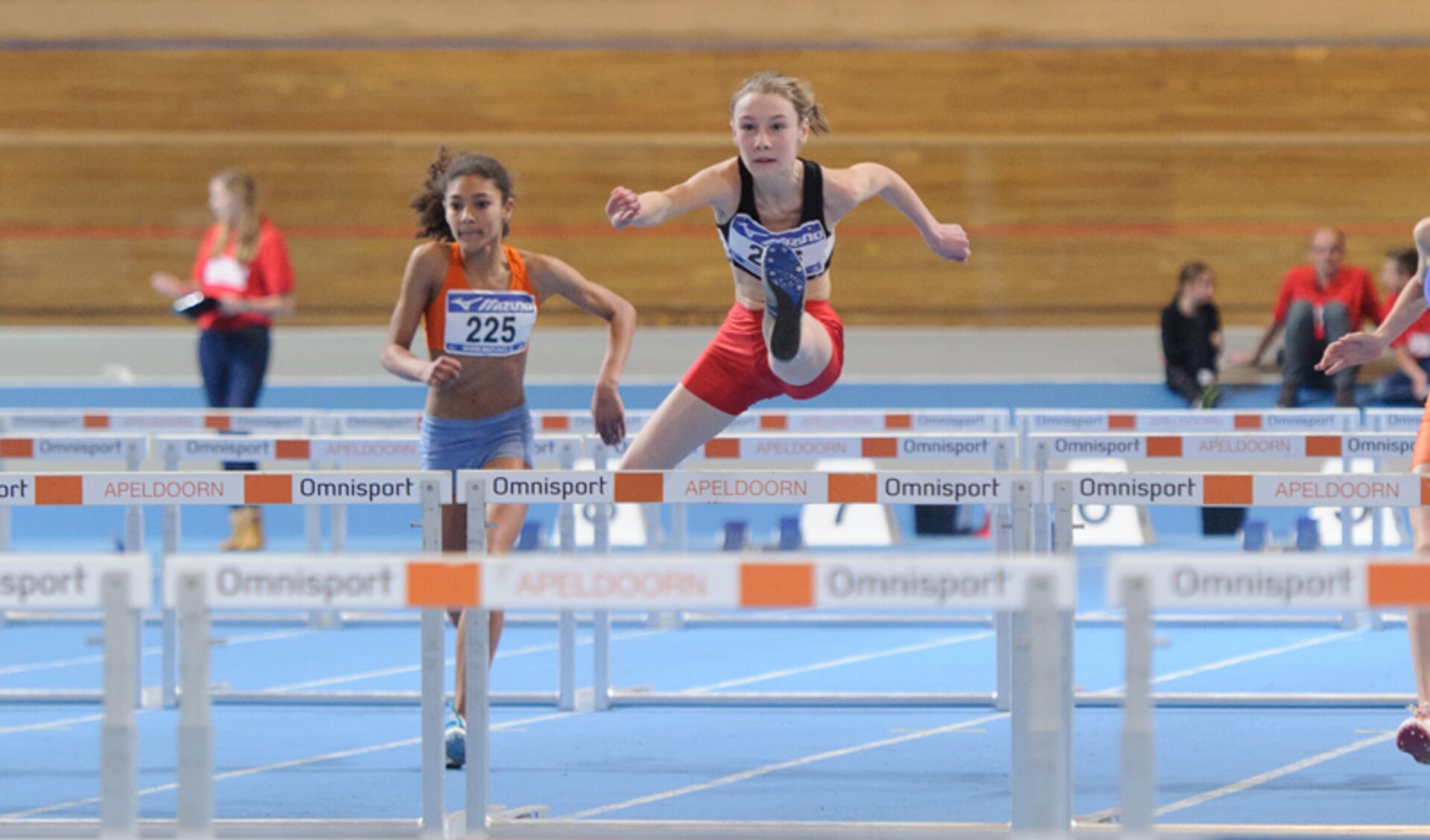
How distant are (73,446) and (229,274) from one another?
334cm

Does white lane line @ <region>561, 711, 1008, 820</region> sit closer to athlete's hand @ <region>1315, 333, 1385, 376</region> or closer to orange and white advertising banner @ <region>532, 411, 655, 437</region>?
athlete's hand @ <region>1315, 333, 1385, 376</region>

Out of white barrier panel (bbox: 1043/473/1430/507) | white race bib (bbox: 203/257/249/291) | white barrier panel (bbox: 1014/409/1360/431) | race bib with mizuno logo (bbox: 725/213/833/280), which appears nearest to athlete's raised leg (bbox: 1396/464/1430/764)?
white barrier panel (bbox: 1043/473/1430/507)

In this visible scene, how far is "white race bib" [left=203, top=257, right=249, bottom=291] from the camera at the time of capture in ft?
33.7

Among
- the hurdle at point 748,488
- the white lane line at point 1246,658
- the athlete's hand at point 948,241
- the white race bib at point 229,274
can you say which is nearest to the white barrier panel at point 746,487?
the hurdle at point 748,488

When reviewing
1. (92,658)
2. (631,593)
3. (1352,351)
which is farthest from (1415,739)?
(92,658)

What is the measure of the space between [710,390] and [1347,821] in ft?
6.62

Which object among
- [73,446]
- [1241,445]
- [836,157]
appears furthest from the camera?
[836,157]

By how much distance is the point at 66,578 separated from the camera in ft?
9.84

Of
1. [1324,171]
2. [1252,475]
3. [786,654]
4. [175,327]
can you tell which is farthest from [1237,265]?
[1252,475]

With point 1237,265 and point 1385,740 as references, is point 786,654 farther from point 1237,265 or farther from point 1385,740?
point 1237,265

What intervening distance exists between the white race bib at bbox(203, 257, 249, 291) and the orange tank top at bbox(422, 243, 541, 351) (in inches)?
203

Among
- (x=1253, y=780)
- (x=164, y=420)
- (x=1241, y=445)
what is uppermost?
(x=164, y=420)

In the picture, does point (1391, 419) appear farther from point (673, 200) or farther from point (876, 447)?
point (673, 200)

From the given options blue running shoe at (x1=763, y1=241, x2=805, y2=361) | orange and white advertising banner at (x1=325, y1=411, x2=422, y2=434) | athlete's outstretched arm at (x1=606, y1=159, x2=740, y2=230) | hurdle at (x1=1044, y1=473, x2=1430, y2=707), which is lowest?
hurdle at (x1=1044, y1=473, x2=1430, y2=707)
